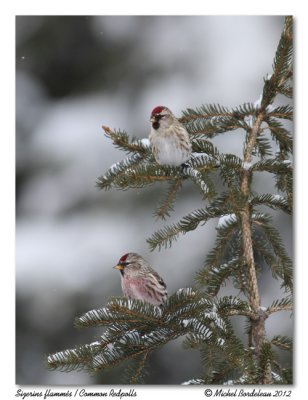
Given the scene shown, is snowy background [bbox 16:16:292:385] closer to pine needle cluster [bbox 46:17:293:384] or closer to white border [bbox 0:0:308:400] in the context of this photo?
white border [bbox 0:0:308:400]

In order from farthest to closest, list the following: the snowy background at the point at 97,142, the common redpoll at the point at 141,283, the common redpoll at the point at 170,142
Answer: the snowy background at the point at 97,142 < the common redpoll at the point at 141,283 < the common redpoll at the point at 170,142

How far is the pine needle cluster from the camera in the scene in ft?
6.63

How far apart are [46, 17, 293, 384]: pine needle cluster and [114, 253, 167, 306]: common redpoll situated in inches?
10.5

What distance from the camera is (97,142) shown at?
3449mm

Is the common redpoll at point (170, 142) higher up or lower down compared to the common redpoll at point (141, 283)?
higher up

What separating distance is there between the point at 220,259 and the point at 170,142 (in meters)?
0.43

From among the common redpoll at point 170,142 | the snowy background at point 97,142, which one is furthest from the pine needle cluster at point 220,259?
the snowy background at point 97,142

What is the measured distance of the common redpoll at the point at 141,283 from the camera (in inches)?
99.7

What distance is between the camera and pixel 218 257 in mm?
2283

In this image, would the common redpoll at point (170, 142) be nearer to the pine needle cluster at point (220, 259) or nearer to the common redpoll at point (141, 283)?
the pine needle cluster at point (220, 259)

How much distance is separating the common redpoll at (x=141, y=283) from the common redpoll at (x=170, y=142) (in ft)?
1.37

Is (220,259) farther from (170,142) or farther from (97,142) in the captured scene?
(97,142)
